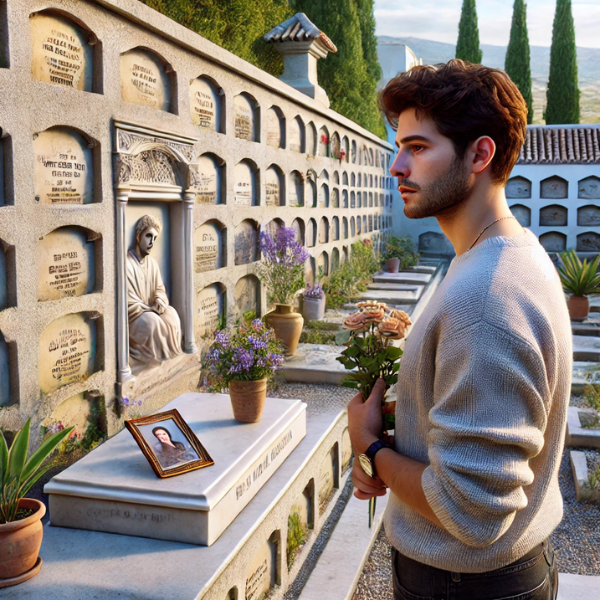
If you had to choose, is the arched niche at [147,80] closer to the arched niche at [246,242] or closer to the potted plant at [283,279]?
the arched niche at [246,242]

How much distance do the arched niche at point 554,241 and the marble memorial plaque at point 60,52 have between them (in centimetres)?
1401

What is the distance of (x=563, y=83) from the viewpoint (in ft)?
73.4

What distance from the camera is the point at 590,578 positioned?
2.84 m

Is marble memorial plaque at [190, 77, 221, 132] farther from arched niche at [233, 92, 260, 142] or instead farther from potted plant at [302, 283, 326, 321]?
potted plant at [302, 283, 326, 321]

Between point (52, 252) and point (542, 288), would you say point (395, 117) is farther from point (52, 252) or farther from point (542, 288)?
point (52, 252)

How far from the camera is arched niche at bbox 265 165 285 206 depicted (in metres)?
6.28

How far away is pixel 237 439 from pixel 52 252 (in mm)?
1251

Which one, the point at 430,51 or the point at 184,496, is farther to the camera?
the point at 430,51

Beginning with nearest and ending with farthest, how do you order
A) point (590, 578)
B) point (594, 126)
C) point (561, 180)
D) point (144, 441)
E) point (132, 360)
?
point (144, 441) → point (590, 578) → point (132, 360) → point (561, 180) → point (594, 126)

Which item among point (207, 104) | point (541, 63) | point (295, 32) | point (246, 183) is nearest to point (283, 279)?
point (246, 183)

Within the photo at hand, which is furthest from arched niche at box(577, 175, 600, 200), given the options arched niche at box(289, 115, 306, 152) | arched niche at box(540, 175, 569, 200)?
arched niche at box(289, 115, 306, 152)

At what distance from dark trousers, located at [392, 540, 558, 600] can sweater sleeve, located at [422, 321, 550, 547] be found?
20 cm

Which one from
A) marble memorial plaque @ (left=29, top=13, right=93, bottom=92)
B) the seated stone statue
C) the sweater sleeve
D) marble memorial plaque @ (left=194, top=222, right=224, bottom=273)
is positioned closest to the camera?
the sweater sleeve

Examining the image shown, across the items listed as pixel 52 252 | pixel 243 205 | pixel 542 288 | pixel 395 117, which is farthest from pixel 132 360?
pixel 542 288
